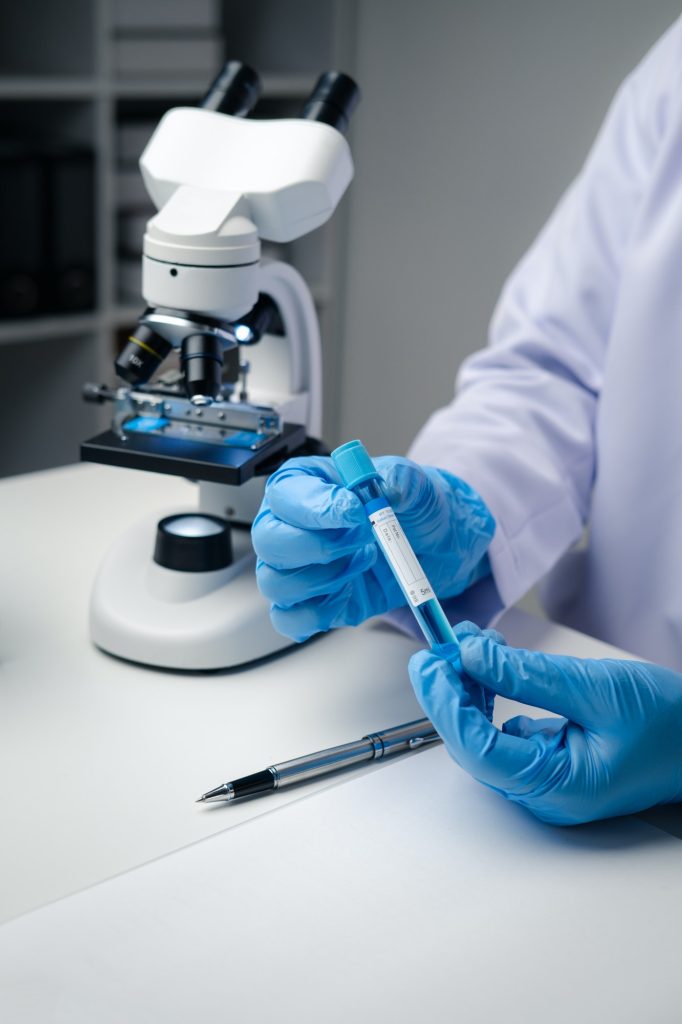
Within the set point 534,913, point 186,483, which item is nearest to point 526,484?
point 186,483

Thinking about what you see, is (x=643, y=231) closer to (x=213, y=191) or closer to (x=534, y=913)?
(x=213, y=191)

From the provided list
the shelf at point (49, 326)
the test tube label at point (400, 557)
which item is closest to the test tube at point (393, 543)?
the test tube label at point (400, 557)

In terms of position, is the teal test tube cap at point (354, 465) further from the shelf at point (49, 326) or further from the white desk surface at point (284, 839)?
the shelf at point (49, 326)

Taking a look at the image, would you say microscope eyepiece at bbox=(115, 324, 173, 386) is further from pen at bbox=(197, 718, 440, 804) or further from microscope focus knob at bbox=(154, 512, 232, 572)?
pen at bbox=(197, 718, 440, 804)

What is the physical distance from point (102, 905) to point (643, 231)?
2.69 ft

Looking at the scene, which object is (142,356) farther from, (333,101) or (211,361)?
(333,101)

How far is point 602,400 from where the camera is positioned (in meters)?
1.05

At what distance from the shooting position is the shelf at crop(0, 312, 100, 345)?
6.11 feet

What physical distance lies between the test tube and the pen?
3.2 inches

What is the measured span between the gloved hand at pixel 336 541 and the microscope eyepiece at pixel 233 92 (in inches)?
12.4

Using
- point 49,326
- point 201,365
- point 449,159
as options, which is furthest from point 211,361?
point 449,159

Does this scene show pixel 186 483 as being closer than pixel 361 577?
No

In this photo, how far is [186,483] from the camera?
112cm

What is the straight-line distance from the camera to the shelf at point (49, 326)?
73.3 inches
